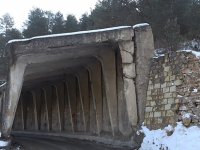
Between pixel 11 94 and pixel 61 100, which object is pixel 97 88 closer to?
pixel 11 94

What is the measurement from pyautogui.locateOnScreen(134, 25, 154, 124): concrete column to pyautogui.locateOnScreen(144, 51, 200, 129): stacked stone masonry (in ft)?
2.00

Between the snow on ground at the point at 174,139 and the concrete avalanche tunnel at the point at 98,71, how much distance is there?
185 cm

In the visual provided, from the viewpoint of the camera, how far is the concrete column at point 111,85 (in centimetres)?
2100

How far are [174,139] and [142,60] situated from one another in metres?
5.85

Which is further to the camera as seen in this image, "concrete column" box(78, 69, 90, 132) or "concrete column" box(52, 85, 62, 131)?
"concrete column" box(52, 85, 62, 131)

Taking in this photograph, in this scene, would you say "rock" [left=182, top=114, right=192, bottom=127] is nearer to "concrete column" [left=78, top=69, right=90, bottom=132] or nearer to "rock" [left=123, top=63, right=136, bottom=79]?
"rock" [left=123, top=63, right=136, bottom=79]

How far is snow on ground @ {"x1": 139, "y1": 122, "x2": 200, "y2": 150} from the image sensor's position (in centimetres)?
1318

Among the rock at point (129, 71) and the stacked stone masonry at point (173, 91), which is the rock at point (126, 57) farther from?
the stacked stone masonry at point (173, 91)

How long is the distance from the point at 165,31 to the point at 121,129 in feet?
40.4

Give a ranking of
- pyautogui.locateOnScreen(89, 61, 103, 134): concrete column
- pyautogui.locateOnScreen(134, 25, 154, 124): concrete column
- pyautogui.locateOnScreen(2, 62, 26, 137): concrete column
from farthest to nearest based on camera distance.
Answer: pyautogui.locateOnScreen(89, 61, 103, 134): concrete column, pyautogui.locateOnScreen(2, 62, 26, 137): concrete column, pyautogui.locateOnScreen(134, 25, 154, 124): concrete column

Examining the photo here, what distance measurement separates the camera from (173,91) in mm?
16297

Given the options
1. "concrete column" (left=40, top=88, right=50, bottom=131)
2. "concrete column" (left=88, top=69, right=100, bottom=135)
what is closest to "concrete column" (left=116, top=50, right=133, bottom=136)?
"concrete column" (left=88, top=69, right=100, bottom=135)

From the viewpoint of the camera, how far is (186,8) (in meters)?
35.8

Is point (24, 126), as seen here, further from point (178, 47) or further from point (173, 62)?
point (173, 62)
